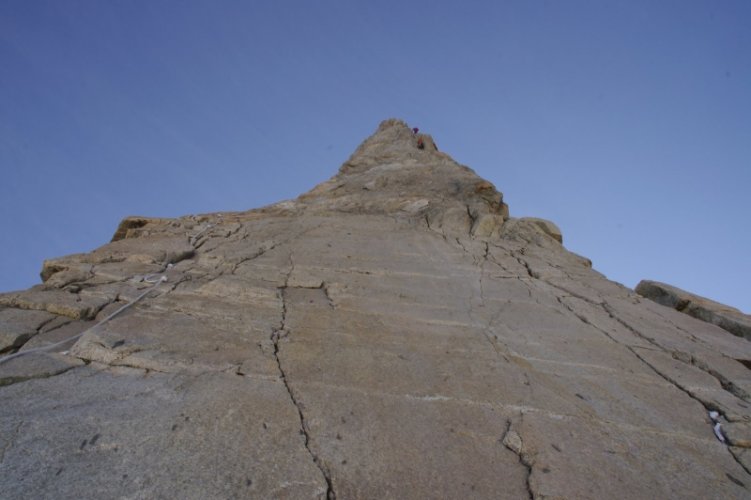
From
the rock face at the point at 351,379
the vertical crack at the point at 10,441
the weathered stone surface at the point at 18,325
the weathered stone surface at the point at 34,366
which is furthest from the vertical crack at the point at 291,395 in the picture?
the weathered stone surface at the point at 18,325

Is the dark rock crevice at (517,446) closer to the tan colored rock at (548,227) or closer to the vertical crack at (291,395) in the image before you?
the vertical crack at (291,395)

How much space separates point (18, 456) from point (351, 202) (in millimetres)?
6864

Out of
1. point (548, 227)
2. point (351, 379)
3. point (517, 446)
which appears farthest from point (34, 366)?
point (548, 227)

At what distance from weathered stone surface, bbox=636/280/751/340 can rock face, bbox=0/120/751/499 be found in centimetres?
55

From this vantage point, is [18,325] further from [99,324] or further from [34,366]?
[34,366]

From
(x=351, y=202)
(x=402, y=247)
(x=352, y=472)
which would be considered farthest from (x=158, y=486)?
(x=351, y=202)

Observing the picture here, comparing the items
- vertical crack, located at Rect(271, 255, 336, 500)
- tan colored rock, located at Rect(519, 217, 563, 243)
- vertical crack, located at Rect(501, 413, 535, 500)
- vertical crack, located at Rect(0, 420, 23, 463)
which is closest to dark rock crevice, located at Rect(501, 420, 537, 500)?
→ vertical crack, located at Rect(501, 413, 535, 500)

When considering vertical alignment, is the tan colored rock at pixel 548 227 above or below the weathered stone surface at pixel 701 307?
above

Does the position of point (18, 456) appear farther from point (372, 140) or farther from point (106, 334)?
point (372, 140)

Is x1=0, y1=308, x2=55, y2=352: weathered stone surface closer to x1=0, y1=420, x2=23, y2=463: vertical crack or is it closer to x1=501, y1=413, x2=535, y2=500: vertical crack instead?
x1=0, y1=420, x2=23, y2=463: vertical crack

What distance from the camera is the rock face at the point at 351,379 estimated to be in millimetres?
2719

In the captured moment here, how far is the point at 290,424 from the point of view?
308cm

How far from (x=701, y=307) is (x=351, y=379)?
6284mm

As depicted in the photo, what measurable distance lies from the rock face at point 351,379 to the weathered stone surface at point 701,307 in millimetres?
550
